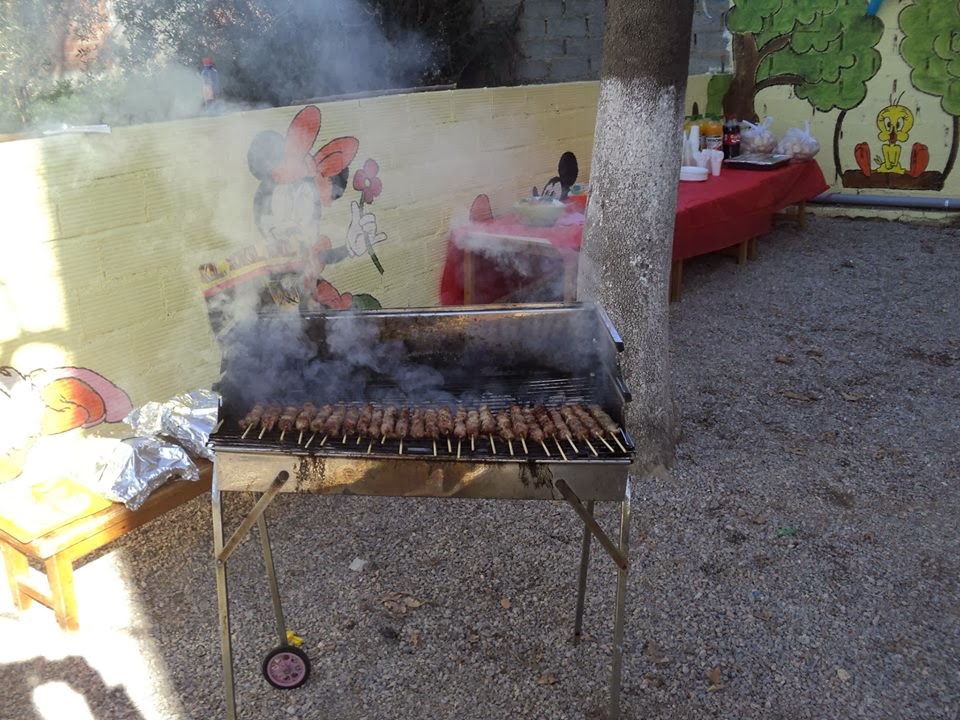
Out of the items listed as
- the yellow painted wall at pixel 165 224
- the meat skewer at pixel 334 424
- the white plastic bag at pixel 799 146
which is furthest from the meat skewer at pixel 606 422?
the white plastic bag at pixel 799 146

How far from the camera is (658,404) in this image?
4.48 m

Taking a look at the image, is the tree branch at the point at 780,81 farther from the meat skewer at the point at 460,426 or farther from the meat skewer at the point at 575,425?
the meat skewer at the point at 460,426

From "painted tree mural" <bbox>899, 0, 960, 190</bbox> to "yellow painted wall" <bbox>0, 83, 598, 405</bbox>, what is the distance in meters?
6.53

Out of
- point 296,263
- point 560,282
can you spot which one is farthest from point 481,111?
point 296,263

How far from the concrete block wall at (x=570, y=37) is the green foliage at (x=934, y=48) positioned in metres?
2.27

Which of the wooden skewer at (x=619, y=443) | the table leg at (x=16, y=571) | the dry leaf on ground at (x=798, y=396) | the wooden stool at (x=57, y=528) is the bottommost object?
the dry leaf on ground at (x=798, y=396)

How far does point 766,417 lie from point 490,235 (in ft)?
8.66

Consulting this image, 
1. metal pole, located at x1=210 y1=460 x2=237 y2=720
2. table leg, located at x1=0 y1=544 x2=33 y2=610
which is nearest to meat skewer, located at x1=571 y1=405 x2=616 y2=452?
metal pole, located at x1=210 y1=460 x2=237 y2=720

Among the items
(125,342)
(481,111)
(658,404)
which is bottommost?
(658,404)

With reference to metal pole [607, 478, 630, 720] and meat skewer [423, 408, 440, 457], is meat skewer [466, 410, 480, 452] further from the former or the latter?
metal pole [607, 478, 630, 720]

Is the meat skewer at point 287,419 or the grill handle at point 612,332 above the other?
the grill handle at point 612,332

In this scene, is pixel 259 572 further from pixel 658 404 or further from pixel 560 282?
pixel 560 282

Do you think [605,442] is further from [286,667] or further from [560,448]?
[286,667]

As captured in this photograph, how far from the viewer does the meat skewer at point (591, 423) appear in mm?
2818
